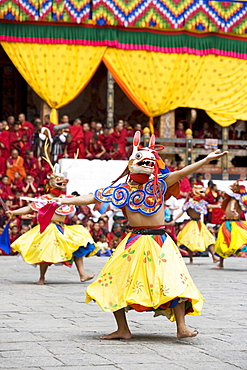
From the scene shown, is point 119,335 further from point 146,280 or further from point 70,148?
point 70,148

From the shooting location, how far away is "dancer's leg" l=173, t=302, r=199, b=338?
5.13 m

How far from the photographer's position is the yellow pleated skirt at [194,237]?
41.3ft

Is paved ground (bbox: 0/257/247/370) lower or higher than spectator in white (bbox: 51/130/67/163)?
lower

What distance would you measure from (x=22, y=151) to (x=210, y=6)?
638 centimetres

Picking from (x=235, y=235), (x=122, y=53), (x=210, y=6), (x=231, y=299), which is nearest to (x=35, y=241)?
(x=231, y=299)

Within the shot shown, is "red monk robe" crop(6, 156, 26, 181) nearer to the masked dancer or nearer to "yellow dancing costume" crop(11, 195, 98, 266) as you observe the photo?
"yellow dancing costume" crop(11, 195, 98, 266)

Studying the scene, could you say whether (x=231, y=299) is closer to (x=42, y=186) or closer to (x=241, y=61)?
(x=42, y=186)

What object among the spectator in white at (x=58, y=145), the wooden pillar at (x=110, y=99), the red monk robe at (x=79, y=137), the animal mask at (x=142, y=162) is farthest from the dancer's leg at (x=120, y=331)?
the wooden pillar at (x=110, y=99)

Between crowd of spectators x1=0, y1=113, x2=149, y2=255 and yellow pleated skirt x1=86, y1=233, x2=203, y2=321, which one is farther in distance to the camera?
crowd of spectators x1=0, y1=113, x2=149, y2=255

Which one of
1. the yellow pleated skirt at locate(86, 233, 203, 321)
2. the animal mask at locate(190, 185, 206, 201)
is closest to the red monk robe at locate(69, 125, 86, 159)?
the animal mask at locate(190, 185, 206, 201)

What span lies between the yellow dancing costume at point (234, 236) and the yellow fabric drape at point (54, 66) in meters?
7.66

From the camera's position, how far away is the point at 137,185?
5.57 meters

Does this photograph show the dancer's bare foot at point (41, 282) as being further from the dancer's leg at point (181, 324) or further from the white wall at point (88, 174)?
the white wall at point (88, 174)

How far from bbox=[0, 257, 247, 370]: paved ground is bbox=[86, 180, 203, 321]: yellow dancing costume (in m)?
0.26
